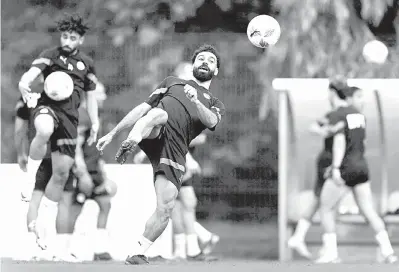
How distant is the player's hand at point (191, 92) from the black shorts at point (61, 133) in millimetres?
2600

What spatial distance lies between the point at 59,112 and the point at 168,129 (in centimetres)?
212

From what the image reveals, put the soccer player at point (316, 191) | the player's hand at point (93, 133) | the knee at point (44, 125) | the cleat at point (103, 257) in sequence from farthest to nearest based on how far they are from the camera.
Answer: the cleat at point (103, 257) < the soccer player at point (316, 191) < the player's hand at point (93, 133) < the knee at point (44, 125)

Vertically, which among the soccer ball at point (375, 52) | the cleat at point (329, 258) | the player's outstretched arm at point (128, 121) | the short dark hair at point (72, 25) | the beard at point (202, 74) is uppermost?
the soccer ball at point (375, 52)

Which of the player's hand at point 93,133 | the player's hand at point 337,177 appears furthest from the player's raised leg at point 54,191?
the player's hand at point 337,177

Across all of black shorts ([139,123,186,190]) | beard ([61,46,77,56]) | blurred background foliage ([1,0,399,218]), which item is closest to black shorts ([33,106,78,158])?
beard ([61,46,77,56])

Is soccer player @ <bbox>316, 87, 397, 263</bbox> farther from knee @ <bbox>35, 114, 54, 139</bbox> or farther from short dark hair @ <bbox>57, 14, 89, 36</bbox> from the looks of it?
knee @ <bbox>35, 114, 54, 139</bbox>

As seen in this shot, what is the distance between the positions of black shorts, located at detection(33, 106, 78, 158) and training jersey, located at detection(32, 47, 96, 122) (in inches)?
2.6

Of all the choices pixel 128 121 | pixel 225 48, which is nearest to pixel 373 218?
pixel 128 121

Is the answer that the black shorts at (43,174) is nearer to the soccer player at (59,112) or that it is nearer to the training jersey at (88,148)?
the soccer player at (59,112)

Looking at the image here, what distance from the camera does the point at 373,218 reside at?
1252 cm

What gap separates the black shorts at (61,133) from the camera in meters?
11.9

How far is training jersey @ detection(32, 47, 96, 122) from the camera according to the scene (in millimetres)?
11984

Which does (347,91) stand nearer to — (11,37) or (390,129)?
(390,129)

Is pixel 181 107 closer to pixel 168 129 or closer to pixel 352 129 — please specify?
pixel 168 129
